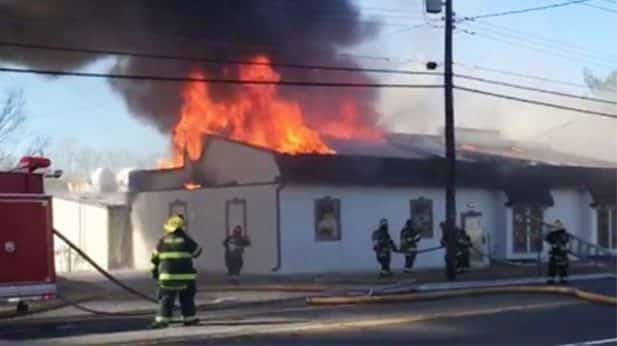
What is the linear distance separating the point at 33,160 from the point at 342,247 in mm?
13780

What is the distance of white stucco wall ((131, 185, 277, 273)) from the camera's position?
25.5 metres

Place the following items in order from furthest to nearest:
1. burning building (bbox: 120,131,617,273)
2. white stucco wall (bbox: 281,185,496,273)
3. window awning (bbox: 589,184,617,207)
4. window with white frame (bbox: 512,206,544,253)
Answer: window awning (bbox: 589,184,617,207), window with white frame (bbox: 512,206,544,253), burning building (bbox: 120,131,617,273), white stucco wall (bbox: 281,185,496,273)

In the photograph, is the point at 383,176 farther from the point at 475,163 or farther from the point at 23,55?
the point at 23,55

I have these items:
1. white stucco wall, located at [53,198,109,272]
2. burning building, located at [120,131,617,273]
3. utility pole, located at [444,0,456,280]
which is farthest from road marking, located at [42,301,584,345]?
white stucco wall, located at [53,198,109,272]

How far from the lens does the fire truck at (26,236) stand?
1305 cm

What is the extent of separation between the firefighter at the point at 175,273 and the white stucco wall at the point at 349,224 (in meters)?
13.2

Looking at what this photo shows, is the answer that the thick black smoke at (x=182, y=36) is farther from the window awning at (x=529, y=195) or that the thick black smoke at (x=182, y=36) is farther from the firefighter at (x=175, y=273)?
the firefighter at (x=175, y=273)

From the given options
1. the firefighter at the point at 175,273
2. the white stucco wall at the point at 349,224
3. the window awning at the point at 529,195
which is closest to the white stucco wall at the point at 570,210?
the window awning at the point at 529,195

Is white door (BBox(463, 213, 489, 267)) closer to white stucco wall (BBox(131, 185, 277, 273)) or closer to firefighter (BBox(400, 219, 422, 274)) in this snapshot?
firefighter (BBox(400, 219, 422, 274))

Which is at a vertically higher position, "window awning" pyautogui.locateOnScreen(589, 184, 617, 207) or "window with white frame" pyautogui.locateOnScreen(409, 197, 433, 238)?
"window awning" pyautogui.locateOnScreen(589, 184, 617, 207)

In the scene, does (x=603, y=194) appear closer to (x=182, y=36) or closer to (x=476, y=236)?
(x=476, y=236)

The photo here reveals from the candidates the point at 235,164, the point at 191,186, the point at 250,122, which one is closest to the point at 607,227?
the point at 250,122

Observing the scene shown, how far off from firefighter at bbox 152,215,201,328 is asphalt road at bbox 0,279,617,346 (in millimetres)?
282

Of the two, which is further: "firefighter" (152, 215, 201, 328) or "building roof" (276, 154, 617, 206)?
"building roof" (276, 154, 617, 206)
